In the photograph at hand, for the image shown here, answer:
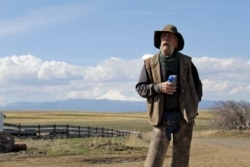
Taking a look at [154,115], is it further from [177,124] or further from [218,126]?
[218,126]

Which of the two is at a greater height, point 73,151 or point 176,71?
point 176,71

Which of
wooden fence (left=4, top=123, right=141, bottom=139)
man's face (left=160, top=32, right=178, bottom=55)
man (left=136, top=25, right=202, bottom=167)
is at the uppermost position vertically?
man's face (left=160, top=32, right=178, bottom=55)

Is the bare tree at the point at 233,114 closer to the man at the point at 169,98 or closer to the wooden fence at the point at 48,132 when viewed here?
the wooden fence at the point at 48,132

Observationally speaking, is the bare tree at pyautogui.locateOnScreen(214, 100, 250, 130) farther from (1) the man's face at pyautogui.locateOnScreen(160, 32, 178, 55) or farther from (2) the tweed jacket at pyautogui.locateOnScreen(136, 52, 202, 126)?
(1) the man's face at pyautogui.locateOnScreen(160, 32, 178, 55)

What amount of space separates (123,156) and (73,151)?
103 inches

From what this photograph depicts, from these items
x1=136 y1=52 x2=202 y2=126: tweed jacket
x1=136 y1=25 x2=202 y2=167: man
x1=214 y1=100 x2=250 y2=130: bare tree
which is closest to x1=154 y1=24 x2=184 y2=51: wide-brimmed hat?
x1=136 y1=25 x2=202 y2=167: man

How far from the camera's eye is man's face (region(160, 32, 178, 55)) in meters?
5.91

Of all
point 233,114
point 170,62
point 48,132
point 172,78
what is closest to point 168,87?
point 172,78

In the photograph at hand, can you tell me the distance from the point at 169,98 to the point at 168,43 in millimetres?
600

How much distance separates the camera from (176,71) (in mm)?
5969

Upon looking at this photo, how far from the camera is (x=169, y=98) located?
5.92 meters

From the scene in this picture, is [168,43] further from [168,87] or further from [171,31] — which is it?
[168,87]

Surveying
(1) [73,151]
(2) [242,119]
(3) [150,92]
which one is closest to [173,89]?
(3) [150,92]

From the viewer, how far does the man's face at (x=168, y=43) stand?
5906mm
